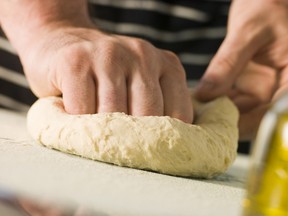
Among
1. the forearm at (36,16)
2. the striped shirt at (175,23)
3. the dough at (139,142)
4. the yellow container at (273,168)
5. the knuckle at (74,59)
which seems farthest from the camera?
the striped shirt at (175,23)

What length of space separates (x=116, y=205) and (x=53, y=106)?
0.43 m

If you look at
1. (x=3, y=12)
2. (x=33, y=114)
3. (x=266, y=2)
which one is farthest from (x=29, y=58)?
(x=266, y=2)

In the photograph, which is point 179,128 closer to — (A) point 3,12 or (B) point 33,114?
(B) point 33,114

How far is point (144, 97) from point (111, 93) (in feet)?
0.20

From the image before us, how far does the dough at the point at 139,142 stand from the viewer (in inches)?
33.9

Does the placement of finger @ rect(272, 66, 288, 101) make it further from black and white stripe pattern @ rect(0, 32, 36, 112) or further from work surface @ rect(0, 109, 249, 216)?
black and white stripe pattern @ rect(0, 32, 36, 112)

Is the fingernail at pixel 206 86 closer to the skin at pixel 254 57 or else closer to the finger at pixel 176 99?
the skin at pixel 254 57

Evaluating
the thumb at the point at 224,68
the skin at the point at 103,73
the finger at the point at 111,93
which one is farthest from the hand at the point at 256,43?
the finger at the point at 111,93

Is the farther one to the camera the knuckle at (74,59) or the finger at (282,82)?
the finger at (282,82)

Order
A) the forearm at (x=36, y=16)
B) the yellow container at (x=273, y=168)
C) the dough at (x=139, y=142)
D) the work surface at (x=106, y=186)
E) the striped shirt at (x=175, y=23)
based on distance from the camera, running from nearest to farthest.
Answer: the yellow container at (x=273, y=168)
the work surface at (x=106, y=186)
the dough at (x=139, y=142)
the forearm at (x=36, y=16)
the striped shirt at (x=175, y=23)

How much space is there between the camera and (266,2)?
1568mm

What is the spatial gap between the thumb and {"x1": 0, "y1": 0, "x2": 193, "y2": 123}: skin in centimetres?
23

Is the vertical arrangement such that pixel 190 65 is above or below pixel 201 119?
below

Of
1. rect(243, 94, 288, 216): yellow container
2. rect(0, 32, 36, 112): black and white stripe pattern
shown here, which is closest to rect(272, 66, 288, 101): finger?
rect(0, 32, 36, 112): black and white stripe pattern
